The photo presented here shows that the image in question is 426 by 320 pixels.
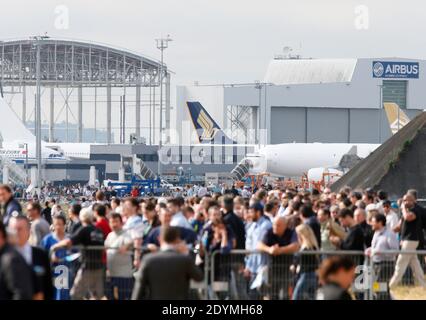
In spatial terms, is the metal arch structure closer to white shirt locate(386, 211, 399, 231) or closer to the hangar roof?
the hangar roof

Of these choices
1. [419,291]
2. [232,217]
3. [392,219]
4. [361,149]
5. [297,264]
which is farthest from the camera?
[361,149]

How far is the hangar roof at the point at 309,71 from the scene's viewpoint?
4788 inches

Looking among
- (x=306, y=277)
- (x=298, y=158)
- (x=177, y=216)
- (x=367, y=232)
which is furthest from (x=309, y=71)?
(x=306, y=277)

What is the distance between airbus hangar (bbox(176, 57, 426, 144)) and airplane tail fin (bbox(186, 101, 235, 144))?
12.1 feet

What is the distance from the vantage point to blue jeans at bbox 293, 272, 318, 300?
1664 cm

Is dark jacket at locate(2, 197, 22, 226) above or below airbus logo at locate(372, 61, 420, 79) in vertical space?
below

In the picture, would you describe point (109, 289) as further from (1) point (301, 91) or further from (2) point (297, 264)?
(1) point (301, 91)

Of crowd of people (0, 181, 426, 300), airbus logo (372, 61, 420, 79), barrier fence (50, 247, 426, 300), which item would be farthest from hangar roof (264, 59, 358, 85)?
barrier fence (50, 247, 426, 300)

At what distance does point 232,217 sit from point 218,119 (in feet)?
360

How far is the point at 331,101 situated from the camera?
4599 inches

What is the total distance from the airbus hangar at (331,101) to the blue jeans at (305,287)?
95.0m

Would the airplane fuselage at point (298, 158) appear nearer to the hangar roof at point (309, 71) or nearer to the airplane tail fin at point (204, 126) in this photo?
the airplane tail fin at point (204, 126)

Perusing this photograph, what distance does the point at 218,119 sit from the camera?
128250mm
